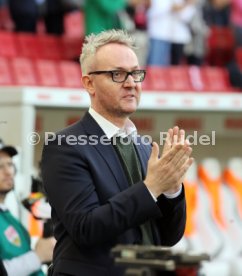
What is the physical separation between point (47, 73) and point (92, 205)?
21.1 feet

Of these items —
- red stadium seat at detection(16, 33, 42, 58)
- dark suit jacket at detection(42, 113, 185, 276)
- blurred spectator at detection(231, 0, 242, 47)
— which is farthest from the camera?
blurred spectator at detection(231, 0, 242, 47)

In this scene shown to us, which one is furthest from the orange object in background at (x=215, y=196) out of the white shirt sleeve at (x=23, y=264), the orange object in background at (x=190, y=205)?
the white shirt sleeve at (x=23, y=264)

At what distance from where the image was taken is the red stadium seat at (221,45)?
12836 mm

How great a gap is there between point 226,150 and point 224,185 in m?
1.27

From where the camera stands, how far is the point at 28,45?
11516mm

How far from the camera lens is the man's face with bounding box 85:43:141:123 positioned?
4320 mm

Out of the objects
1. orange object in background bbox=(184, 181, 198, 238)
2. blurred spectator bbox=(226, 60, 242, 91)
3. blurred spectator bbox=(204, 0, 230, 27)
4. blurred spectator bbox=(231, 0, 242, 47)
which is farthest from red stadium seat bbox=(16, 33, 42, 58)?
orange object in background bbox=(184, 181, 198, 238)

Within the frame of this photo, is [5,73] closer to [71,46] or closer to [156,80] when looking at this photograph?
[71,46]

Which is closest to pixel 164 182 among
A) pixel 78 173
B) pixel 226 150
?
pixel 78 173

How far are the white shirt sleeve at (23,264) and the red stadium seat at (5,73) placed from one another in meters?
4.33

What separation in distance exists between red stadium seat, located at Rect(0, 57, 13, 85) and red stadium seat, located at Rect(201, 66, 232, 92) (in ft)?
7.71

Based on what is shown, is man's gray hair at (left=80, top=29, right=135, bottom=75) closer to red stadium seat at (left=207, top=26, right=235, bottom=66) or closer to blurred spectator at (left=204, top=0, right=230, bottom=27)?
blurred spectator at (left=204, top=0, right=230, bottom=27)

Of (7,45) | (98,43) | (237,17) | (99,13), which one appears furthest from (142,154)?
(237,17)

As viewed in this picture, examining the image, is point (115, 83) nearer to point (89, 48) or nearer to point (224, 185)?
point (89, 48)
